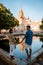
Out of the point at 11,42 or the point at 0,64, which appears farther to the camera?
the point at 11,42

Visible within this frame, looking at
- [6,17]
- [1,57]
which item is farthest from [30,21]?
[1,57]

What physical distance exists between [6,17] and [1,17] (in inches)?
74.2

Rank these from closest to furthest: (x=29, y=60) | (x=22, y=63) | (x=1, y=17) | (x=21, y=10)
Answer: (x=22, y=63) → (x=29, y=60) → (x=1, y=17) → (x=21, y=10)

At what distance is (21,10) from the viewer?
4124 inches

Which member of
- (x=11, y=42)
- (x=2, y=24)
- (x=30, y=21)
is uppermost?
(x=11, y=42)

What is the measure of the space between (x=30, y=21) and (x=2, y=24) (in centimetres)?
8428

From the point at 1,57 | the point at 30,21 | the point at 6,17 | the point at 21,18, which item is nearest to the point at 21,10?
the point at 21,18

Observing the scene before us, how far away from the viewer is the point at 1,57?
838 centimetres

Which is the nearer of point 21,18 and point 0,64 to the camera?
point 0,64

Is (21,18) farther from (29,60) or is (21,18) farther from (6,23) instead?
(29,60)

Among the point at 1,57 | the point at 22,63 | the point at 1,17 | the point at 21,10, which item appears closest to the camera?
the point at 22,63

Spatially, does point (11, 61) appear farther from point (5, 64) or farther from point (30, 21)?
point (30, 21)

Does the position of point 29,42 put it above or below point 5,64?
above

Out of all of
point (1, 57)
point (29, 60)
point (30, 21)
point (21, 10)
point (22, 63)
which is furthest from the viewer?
point (30, 21)
